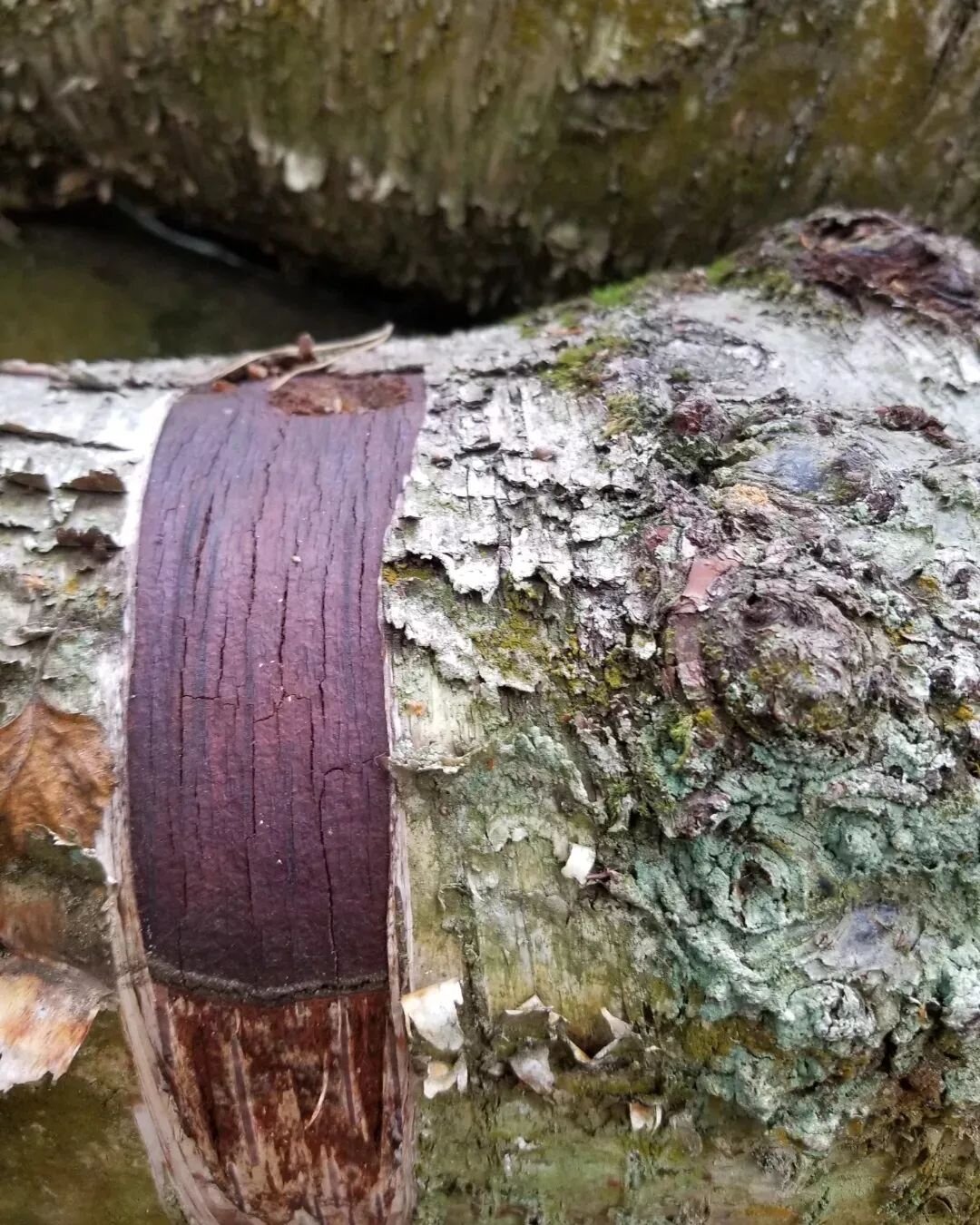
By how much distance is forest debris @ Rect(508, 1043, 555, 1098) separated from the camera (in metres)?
0.86

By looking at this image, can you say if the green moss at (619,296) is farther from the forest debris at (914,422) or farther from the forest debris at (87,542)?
the forest debris at (87,542)

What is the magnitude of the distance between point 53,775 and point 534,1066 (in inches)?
19.8

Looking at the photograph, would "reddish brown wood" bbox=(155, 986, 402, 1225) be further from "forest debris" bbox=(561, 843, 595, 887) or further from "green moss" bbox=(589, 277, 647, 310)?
"green moss" bbox=(589, 277, 647, 310)

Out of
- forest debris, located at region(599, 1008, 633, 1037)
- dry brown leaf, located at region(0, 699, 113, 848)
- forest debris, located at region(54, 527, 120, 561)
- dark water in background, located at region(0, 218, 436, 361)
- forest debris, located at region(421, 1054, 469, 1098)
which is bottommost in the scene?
forest debris, located at region(421, 1054, 469, 1098)

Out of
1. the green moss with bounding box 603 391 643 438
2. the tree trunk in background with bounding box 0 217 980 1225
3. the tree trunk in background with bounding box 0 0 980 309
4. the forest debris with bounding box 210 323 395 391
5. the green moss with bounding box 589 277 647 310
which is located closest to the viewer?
the tree trunk in background with bounding box 0 217 980 1225

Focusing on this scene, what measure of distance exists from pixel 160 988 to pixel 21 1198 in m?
0.32

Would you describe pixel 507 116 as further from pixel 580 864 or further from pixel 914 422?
pixel 580 864

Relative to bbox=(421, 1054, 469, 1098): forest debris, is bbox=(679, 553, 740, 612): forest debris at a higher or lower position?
higher

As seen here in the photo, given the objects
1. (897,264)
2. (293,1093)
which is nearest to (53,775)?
(293,1093)

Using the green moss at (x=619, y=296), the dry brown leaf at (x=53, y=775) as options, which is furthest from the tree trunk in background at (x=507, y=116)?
the dry brown leaf at (x=53, y=775)

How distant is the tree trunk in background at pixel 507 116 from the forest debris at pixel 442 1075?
4.51ft

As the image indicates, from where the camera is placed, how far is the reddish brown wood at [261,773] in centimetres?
85

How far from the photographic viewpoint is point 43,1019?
0.86 m

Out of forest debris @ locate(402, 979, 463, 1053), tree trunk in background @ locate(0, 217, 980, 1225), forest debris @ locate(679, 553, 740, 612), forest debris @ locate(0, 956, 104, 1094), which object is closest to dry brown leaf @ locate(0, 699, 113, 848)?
tree trunk in background @ locate(0, 217, 980, 1225)
